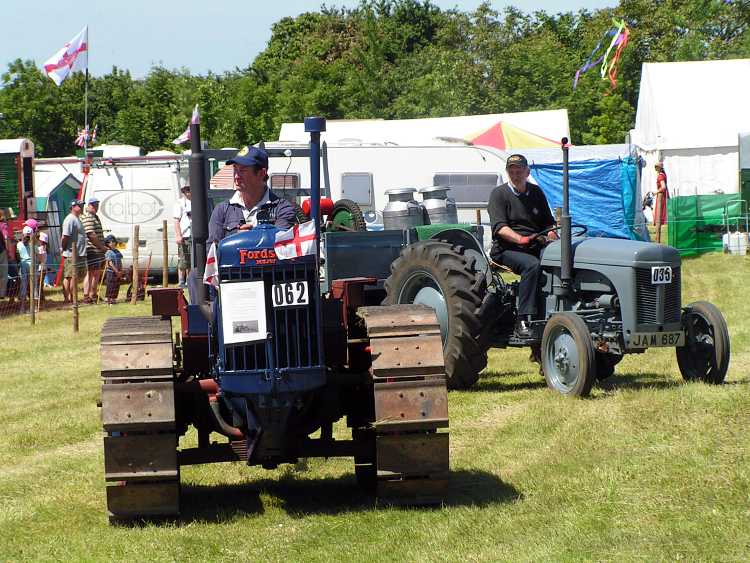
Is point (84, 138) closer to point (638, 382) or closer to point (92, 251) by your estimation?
point (92, 251)

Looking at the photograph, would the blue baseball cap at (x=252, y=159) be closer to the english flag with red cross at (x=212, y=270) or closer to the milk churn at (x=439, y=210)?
the english flag with red cross at (x=212, y=270)

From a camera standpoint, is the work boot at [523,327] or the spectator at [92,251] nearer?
the work boot at [523,327]

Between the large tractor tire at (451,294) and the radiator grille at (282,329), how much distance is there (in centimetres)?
467

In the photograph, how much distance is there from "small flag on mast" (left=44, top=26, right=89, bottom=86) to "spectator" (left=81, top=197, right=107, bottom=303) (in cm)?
729

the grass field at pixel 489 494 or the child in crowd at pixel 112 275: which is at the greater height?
the child in crowd at pixel 112 275

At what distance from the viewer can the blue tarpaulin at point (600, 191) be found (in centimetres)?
2727

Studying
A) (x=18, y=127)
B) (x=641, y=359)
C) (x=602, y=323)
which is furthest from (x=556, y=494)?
(x=18, y=127)

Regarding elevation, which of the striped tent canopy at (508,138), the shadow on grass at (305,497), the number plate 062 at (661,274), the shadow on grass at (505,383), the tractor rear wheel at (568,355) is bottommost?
the shadow on grass at (305,497)

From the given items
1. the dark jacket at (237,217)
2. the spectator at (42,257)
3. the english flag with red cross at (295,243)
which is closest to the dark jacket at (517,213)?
the dark jacket at (237,217)

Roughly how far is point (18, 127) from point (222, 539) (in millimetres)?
53435

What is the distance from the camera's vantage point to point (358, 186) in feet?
87.8

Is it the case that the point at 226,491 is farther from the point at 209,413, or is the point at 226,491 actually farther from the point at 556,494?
the point at 556,494

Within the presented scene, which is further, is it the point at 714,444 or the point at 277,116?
the point at 277,116

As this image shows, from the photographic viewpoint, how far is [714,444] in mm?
8078
